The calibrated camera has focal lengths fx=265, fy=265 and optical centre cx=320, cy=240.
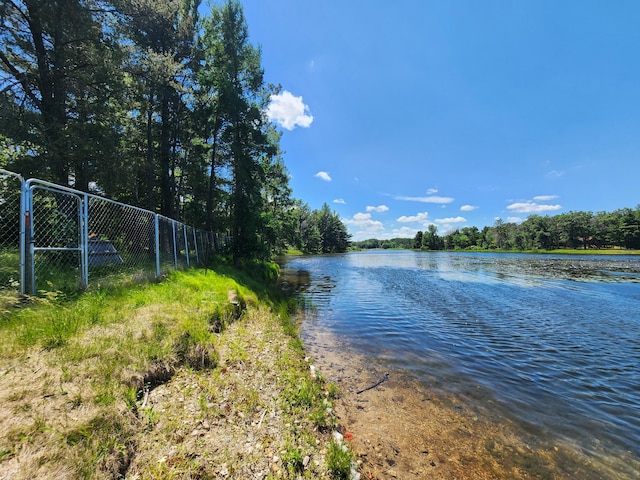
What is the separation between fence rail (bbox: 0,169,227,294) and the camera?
4207mm

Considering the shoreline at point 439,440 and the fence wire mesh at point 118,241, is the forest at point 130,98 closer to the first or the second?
the fence wire mesh at point 118,241

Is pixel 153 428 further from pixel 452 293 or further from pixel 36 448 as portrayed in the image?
pixel 452 293

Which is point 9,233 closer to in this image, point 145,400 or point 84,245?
point 84,245

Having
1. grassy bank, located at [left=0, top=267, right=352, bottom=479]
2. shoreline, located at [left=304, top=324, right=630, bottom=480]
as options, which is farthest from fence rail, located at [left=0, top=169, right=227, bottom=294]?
shoreline, located at [left=304, top=324, right=630, bottom=480]

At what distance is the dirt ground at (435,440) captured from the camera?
341cm

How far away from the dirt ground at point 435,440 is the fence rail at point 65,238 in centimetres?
558

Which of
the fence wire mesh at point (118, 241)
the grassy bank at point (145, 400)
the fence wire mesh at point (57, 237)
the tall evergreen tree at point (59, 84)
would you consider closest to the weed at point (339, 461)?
the grassy bank at point (145, 400)

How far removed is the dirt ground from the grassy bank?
0.52 metres

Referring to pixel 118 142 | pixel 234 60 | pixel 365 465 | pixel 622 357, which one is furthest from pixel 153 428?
pixel 234 60

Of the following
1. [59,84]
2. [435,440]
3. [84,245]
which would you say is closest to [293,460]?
[435,440]

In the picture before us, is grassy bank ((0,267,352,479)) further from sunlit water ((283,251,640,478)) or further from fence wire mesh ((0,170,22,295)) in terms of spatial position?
sunlit water ((283,251,640,478))

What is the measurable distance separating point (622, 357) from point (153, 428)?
10.6 m

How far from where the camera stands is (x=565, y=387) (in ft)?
18.1

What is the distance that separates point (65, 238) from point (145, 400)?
182 inches
